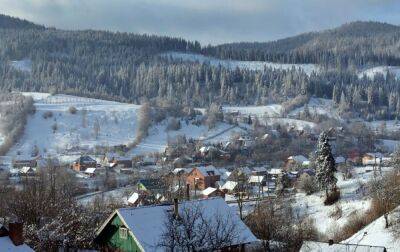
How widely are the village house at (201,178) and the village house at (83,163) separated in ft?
86.3

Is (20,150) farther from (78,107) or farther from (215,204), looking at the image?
(215,204)

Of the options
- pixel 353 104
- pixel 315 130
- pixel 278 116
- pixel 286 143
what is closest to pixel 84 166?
pixel 286 143

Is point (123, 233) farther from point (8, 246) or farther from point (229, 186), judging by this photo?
point (229, 186)

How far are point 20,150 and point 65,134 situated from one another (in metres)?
13.6

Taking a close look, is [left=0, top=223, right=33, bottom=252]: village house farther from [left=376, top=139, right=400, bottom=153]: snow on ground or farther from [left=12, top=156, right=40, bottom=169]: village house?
[left=376, top=139, right=400, bottom=153]: snow on ground

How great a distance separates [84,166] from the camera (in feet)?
367

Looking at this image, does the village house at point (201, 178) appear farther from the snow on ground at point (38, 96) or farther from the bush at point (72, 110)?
the snow on ground at point (38, 96)

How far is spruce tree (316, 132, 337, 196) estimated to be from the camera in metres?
66.1

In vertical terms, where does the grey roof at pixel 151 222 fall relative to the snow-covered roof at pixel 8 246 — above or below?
below

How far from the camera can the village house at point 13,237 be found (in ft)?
73.5

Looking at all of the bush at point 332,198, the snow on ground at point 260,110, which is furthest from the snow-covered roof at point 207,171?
the snow on ground at point 260,110

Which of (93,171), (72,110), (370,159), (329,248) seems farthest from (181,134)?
(329,248)

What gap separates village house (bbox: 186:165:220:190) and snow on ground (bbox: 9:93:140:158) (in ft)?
158

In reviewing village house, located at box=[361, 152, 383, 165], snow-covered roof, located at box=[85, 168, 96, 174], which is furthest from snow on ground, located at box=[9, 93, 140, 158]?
village house, located at box=[361, 152, 383, 165]
